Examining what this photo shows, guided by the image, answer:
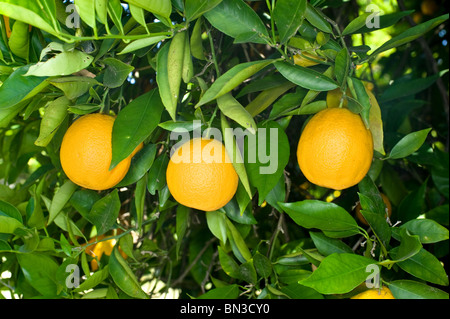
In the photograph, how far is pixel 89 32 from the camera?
2.69 ft

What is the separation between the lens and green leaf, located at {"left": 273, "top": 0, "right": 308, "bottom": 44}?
27.2 inches

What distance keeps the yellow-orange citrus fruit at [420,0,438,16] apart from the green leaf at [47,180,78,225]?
61.5 inches

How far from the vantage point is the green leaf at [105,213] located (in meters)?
0.94

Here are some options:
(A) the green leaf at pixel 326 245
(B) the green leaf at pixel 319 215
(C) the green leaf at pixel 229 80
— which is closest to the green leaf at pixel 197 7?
(C) the green leaf at pixel 229 80

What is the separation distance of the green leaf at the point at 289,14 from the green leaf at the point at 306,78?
6 centimetres

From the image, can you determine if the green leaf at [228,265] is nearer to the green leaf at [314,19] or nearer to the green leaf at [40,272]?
the green leaf at [40,272]

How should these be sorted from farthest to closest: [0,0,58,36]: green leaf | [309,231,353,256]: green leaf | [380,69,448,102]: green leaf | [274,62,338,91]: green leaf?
[380,69,448,102]: green leaf, [309,231,353,256]: green leaf, [274,62,338,91]: green leaf, [0,0,58,36]: green leaf

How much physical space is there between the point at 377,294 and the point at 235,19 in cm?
55

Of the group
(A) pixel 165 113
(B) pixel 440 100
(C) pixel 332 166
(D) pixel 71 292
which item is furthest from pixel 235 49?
(B) pixel 440 100

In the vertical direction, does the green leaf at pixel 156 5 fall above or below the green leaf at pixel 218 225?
above

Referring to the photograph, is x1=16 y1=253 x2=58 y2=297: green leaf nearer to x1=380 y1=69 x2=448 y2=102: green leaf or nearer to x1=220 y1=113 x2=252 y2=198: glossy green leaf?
x1=220 y1=113 x2=252 y2=198: glossy green leaf

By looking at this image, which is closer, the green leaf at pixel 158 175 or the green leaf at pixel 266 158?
the green leaf at pixel 266 158

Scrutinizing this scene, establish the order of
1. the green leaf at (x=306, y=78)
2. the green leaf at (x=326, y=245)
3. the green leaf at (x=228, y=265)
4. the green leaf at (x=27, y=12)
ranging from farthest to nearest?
1. the green leaf at (x=228, y=265)
2. the green leaf at (x=326, y=245)
3. the green leaf at (x=306, y=78)
4. the green leaf at (x=27, y=12)

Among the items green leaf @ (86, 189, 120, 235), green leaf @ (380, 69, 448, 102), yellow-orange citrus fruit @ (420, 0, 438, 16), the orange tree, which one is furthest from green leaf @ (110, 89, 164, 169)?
yellow-orange citrus fruit @ (420, 0, 438, 16)
